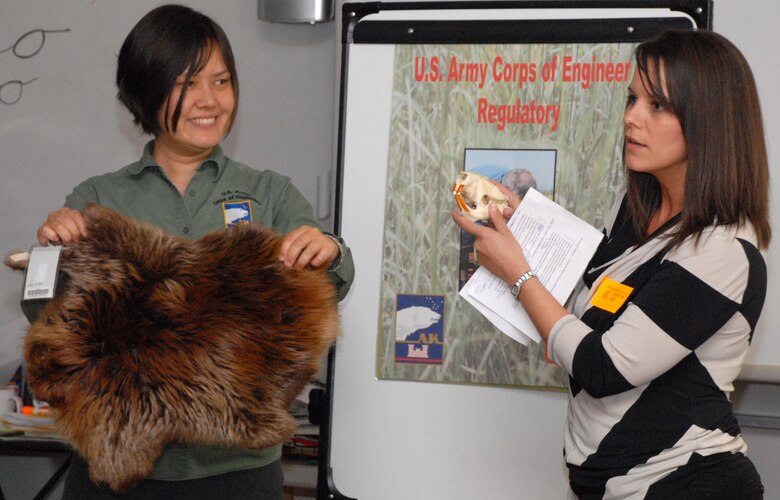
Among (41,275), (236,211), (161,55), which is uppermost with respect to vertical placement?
(161,55)

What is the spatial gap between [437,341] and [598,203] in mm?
517

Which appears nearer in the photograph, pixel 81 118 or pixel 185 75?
pixel 185 75

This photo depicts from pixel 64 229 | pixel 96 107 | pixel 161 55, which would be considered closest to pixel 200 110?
pixel 161 55

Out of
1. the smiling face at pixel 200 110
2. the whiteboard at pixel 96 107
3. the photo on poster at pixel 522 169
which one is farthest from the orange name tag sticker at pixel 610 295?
the whiteboard at pixel 96 107

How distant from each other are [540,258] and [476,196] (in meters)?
0.18

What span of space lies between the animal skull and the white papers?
2.0 inches

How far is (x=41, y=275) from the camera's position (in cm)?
133

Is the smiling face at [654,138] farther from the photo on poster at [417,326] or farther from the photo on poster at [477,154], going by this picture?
the photo on poster at [417,326]

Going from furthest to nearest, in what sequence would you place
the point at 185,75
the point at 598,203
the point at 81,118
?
the point at 81,118, the point at 598,203, the point at 185,75

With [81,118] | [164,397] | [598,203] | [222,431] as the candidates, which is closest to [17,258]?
[164,397]

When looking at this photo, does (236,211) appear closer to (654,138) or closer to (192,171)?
(192,171)

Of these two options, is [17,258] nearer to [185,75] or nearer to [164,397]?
[164,397]

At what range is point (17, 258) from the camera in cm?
136

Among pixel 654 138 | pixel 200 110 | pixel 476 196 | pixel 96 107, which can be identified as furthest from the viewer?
pixel 96 107
